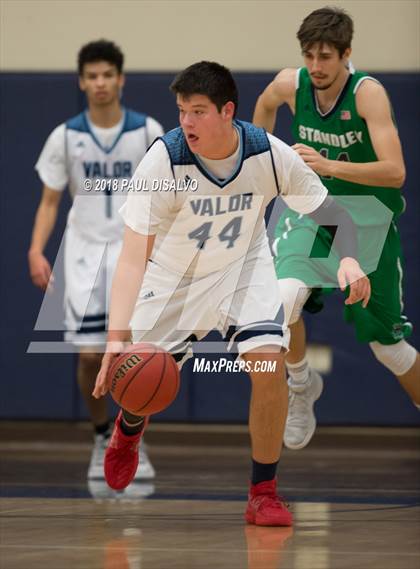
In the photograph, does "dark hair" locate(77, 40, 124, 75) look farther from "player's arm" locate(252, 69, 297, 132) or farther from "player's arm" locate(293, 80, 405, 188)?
"player's arm" locate(293, 80, 405, 188)

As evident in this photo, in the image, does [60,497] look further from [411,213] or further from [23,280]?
[411,213]

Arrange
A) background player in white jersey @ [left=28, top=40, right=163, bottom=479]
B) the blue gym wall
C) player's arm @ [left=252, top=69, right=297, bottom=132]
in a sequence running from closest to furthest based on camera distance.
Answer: player's arm @ [left=252, top=69, right=297, bottom=132], background player in white jersey @ [left=28, top=40, right=163, bottom=479], the blue gym wall

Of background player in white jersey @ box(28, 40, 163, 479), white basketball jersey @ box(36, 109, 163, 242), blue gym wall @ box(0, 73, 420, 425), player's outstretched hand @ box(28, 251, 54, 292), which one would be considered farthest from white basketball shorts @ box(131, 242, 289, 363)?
blue gym wall @ box(0, 73, 420, 425)

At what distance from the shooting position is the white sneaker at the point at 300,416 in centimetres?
573

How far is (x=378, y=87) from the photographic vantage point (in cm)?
536

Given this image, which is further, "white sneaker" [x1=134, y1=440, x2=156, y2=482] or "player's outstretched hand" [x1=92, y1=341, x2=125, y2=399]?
"white sneaker" [x1=134, y1=440, x2=156, y2=482]

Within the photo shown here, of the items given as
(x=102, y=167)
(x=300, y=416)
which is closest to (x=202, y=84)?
(x=300, y=416)

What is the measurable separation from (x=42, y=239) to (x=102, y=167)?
1.85ft

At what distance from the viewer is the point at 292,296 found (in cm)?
530

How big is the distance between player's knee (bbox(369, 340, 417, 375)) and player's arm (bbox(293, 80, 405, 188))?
2.45 feet

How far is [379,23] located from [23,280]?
2.61 meters

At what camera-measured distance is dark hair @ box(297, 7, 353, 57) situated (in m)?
5.15

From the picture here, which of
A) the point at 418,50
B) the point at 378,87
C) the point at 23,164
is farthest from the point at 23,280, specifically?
the point at 378,87

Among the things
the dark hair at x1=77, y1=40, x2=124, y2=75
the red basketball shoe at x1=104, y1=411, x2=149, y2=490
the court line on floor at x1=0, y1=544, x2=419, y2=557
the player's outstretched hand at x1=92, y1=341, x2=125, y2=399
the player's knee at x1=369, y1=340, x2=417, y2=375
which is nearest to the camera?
the player's outstretched hand at x1=92, y1=341, x2=125, y2=399
